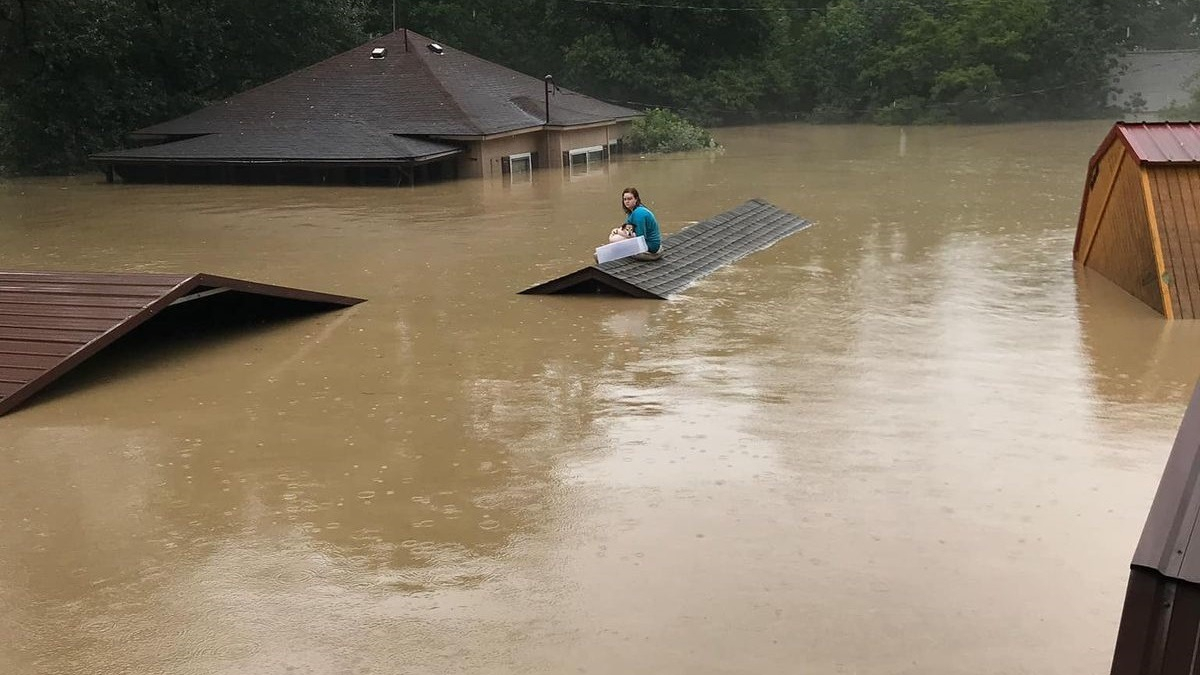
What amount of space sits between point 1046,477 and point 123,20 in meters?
35.9

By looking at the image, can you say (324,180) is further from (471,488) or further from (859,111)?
(859,111)

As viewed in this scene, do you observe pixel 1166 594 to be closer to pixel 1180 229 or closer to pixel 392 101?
pixel 1180 229

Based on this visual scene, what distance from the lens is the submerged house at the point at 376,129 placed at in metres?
32.4

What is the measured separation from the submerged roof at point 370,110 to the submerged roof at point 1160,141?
61.8 feet

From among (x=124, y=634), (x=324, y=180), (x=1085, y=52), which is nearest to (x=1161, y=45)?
(x=1085, y=52)

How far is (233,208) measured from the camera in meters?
27.1

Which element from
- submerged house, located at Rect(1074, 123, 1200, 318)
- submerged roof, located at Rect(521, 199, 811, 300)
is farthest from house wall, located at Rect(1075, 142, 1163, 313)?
submerged roof, located at Rect(521, 199, 811, 300)

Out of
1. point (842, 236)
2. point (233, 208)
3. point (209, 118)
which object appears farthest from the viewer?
point (209, 118)

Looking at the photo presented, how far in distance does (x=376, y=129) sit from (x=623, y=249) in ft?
61.5

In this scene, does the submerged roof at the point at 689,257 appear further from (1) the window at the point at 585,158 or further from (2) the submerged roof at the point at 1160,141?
(1) the window at the point at 585,158

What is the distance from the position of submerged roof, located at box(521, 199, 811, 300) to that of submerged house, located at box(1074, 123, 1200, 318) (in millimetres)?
5223

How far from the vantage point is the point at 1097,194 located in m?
17.0

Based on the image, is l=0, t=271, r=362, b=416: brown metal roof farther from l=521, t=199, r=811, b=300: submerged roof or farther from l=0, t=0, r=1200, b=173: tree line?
l=0, t=0, r=1200, b=173: tree line

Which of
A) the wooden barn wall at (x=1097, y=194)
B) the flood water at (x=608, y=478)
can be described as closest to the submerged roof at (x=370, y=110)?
the flood water at (x=608, y=478)
